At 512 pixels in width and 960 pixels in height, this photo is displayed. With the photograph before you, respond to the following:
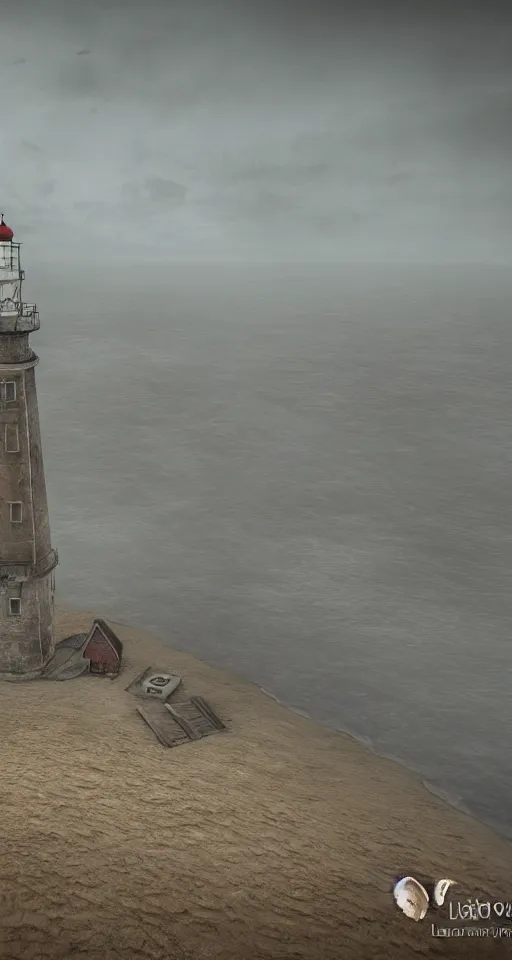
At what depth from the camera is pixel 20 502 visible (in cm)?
3556

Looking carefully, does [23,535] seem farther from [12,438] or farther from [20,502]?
[12,438]

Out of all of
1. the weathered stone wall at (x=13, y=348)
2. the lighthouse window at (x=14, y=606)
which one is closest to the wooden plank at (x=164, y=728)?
the lighthouse window at (x=14, y=606)

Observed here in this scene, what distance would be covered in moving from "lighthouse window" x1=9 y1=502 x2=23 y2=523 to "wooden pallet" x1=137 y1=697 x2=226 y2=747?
9.36 meters

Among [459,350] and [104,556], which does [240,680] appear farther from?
[459,350]

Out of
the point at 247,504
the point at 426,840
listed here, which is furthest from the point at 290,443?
the point at 426,840

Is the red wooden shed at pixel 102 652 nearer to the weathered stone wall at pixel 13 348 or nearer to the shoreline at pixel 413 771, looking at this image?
the shoreline at pixel 413 771

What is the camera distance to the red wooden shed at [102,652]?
38469 mm

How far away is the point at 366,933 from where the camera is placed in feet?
81.1

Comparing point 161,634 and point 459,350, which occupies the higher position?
point 459,350

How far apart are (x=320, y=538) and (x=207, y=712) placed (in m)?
33.5

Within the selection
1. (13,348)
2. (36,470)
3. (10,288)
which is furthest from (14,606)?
(10,288)

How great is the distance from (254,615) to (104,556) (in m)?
13.8

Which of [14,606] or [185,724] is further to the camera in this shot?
[14,606]

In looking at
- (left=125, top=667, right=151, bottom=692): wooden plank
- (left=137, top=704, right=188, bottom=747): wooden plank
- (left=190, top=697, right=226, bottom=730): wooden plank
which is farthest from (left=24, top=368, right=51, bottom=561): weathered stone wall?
(left=190, top=697, right=226, bottom=730): wooden plank
